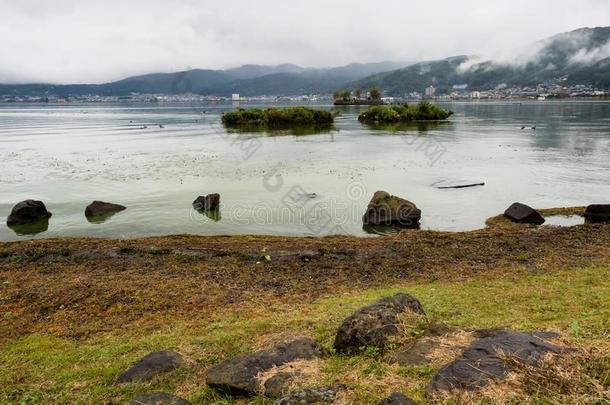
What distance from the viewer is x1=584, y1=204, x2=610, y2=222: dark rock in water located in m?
21.7

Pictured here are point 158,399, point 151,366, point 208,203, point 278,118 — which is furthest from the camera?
point 278,118

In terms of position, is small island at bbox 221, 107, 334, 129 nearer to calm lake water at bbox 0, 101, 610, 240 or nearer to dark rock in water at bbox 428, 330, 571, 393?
calm lake water at bbox 0, 101, 610, 240

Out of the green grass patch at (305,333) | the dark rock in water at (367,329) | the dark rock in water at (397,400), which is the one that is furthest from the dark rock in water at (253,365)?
the dark rock in water at (397,400)

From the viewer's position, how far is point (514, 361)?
245 inches

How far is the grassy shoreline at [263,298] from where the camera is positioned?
23.8 feet

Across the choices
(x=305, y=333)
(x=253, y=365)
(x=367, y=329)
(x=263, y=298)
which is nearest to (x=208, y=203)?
(x=263, y=298)

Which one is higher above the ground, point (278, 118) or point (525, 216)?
point (278, 118)

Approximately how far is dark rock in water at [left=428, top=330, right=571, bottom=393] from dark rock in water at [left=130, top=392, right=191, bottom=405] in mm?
3513

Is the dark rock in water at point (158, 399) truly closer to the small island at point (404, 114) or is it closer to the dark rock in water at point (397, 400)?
the dark rock in water at point (397, 400)

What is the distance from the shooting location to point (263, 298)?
40.7ft

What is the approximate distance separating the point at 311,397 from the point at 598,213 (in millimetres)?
21366

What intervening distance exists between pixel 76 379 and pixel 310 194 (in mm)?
21828

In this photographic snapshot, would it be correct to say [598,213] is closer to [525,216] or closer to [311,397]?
[525,216]

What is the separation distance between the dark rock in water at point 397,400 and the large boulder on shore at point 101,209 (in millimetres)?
22788
